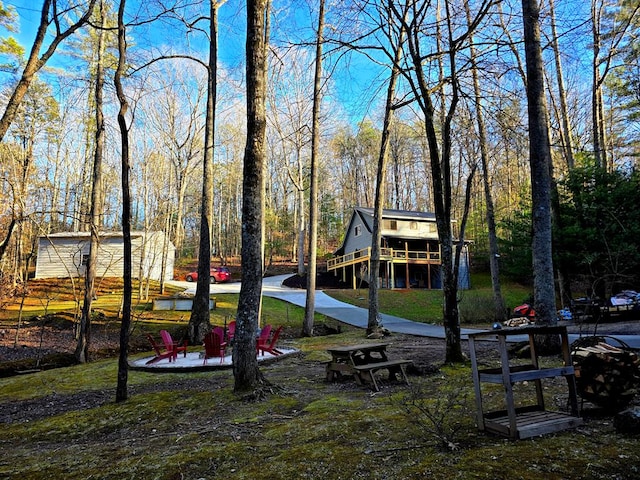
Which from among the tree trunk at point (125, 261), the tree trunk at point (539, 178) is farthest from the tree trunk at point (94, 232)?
the tree trunk at point (539, 178)

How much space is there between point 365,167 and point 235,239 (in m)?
17.7

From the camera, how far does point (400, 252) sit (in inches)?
1188

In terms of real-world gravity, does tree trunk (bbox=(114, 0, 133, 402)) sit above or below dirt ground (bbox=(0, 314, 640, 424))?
above

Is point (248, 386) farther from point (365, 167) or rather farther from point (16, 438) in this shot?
point (365, 167)

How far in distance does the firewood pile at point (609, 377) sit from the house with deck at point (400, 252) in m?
25.2

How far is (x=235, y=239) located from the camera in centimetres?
4888

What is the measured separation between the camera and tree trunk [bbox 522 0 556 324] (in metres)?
6.87

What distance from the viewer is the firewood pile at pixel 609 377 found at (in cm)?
345

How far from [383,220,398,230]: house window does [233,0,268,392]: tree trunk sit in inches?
1015

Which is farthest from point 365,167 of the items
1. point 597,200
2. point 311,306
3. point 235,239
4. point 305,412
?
point 305,412

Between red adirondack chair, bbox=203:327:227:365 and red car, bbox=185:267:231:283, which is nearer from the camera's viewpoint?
red adirondack chair, bbox=203:327:227:365

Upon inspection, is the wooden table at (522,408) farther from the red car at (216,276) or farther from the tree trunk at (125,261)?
the red car at (216,276)

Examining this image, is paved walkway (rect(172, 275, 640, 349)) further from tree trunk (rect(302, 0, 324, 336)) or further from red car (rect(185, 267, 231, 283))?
red car (rect(185, 267, 231, 283))

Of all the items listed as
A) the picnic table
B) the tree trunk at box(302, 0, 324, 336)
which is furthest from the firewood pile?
the tree trunk at box(302, 0, 324, 336)
